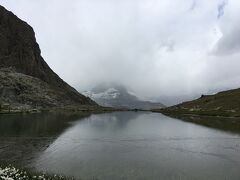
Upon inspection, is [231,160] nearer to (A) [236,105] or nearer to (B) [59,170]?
(B) [59,170]

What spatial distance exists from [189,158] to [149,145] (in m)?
15.4

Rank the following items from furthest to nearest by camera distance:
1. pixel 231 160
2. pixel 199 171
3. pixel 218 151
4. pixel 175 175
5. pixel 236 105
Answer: pixel 236 105 < pixel 218 151 < pixel 231 160 < pixel 199 171 < pixel 175 175

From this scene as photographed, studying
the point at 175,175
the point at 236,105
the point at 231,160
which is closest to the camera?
the point at 175,175

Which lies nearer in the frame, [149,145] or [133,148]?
[133,148]

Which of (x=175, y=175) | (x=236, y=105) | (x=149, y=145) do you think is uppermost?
(x=236, y=105)

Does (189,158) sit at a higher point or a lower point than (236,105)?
lower

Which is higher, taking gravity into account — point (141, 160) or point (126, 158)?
point (126, 158)

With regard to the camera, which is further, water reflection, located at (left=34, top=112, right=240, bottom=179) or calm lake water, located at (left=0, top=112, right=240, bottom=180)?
calm lake water, located at (left=0, top=112, right=240, bottom=180)

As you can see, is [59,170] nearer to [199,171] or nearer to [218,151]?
[199,171]

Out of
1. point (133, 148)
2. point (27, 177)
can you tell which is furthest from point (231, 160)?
point (27, 177)

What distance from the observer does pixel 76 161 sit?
159ft

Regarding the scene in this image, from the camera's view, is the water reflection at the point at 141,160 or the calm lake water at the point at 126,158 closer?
the water reflection at the point at 141,160

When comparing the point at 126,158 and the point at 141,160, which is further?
the point at 126,158

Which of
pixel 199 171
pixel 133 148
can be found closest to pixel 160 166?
pixel 199 171
